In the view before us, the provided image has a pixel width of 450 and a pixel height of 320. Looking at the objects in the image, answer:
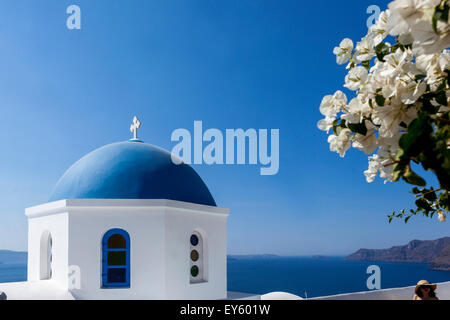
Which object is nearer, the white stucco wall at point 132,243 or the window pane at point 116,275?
the white stucco wall at point 132,243

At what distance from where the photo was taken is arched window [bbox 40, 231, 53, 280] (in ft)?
24.7

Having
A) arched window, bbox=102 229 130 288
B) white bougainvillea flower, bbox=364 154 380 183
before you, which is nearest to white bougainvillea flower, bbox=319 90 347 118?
white bougainvillea flower, bbox=364 154 380 183

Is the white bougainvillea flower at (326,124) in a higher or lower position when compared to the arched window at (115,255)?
higher

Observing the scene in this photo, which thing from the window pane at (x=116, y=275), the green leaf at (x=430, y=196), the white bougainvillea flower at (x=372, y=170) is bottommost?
the window pane at (x=116, y=275)

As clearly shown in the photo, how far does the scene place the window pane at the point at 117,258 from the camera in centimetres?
695

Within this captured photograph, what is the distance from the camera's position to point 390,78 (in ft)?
3.89

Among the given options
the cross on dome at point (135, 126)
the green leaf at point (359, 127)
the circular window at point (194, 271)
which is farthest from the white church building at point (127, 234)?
the green leaf at point (359, 127)

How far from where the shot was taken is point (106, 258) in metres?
6.84

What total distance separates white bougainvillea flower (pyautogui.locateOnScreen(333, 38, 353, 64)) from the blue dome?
605 centimetres

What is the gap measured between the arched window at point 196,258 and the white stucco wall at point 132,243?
38 cm

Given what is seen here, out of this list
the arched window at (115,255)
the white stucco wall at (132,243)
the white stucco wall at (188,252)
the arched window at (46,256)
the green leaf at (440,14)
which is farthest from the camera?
the arched window at (46,256)

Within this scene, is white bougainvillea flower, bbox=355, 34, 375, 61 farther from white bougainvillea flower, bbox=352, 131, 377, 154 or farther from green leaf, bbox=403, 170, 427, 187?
green leaf, bbox=403, 170, 427, 187

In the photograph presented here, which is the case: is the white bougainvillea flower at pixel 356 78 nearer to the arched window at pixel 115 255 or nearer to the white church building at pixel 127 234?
the white church building at pixel 127 234
